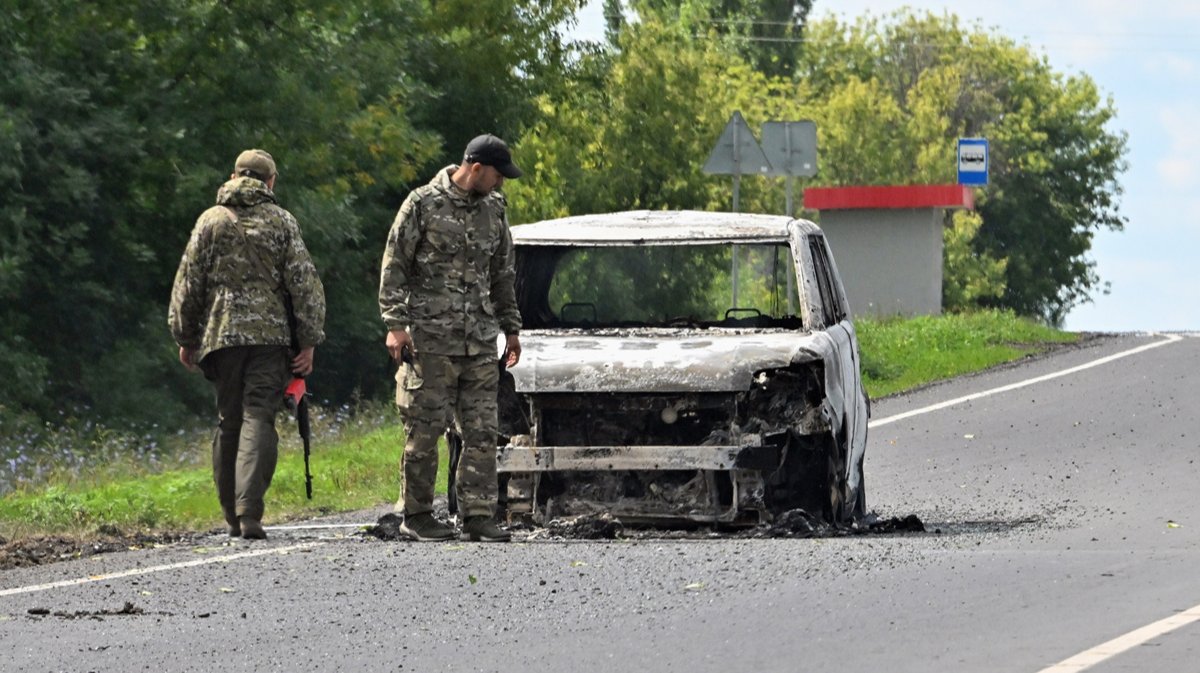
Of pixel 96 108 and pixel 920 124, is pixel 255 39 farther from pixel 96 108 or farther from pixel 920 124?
pixel 920 124

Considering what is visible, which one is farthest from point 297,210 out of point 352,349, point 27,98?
point 352,349

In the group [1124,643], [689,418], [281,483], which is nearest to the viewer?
[1124,643]

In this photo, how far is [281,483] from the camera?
15.6 metres

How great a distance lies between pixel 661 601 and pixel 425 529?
9.50 ft

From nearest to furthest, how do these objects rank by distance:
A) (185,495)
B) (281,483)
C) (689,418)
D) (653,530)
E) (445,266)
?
(445,266) → (689,418) → (653,530) → (185,495) → (281,483)

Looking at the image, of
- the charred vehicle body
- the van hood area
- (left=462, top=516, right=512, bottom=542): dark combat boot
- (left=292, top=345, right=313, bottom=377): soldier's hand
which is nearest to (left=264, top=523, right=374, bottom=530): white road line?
(left=292, top=345, right=313, bottom=377): soldier's hand

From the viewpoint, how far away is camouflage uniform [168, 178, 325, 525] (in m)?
11.9

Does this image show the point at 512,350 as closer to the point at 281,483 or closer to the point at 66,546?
the point at 66,546

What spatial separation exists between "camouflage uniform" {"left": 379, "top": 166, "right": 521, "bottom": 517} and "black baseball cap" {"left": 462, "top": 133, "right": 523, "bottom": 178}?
0.22 meters

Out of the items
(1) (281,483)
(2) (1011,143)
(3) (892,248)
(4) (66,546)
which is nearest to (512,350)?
(4) (66,546)

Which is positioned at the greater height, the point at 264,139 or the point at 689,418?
the point at 264,139

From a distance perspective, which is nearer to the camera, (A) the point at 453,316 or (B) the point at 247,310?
(A) the point at 453,316

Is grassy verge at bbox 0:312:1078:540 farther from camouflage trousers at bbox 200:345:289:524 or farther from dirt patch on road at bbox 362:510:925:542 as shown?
dirt patch on road at bbox 362:510:925:542

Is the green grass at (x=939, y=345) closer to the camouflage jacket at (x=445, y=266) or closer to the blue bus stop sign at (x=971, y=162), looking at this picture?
the blue bus stop sign at (x=971, y=162)
